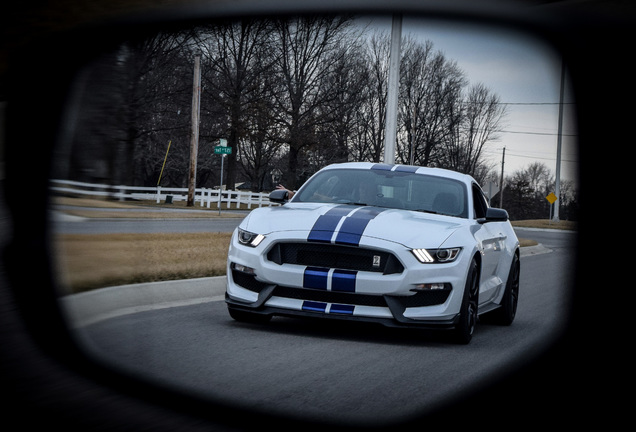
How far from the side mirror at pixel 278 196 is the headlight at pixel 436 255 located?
1.19m

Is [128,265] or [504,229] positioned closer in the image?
[128,265]

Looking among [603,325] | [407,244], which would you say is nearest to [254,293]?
[407,244]

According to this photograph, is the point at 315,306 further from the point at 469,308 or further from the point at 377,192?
the point at 377,192

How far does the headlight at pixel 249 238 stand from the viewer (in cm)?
544

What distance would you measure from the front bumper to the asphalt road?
0.25 m

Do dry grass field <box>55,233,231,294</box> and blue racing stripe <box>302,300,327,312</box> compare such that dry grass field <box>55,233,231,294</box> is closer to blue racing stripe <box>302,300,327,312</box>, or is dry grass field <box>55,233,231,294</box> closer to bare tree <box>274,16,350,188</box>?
bare tree <box>274,16,350,188</box>

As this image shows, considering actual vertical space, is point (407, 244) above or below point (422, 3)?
below

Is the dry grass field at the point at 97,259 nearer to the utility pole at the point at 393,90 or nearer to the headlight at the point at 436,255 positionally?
the utility pole at the point at 393,90

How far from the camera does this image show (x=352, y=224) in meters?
5.30

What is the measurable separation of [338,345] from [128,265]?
7.82 ft

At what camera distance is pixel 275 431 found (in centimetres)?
234

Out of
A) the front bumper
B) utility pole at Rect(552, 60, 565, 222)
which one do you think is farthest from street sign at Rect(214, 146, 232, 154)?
utility pole at Rect(552, 60, 565, 222)

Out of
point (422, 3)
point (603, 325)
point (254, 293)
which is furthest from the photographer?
point (254, 293)

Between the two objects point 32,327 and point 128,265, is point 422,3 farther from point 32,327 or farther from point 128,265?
point 32,327
